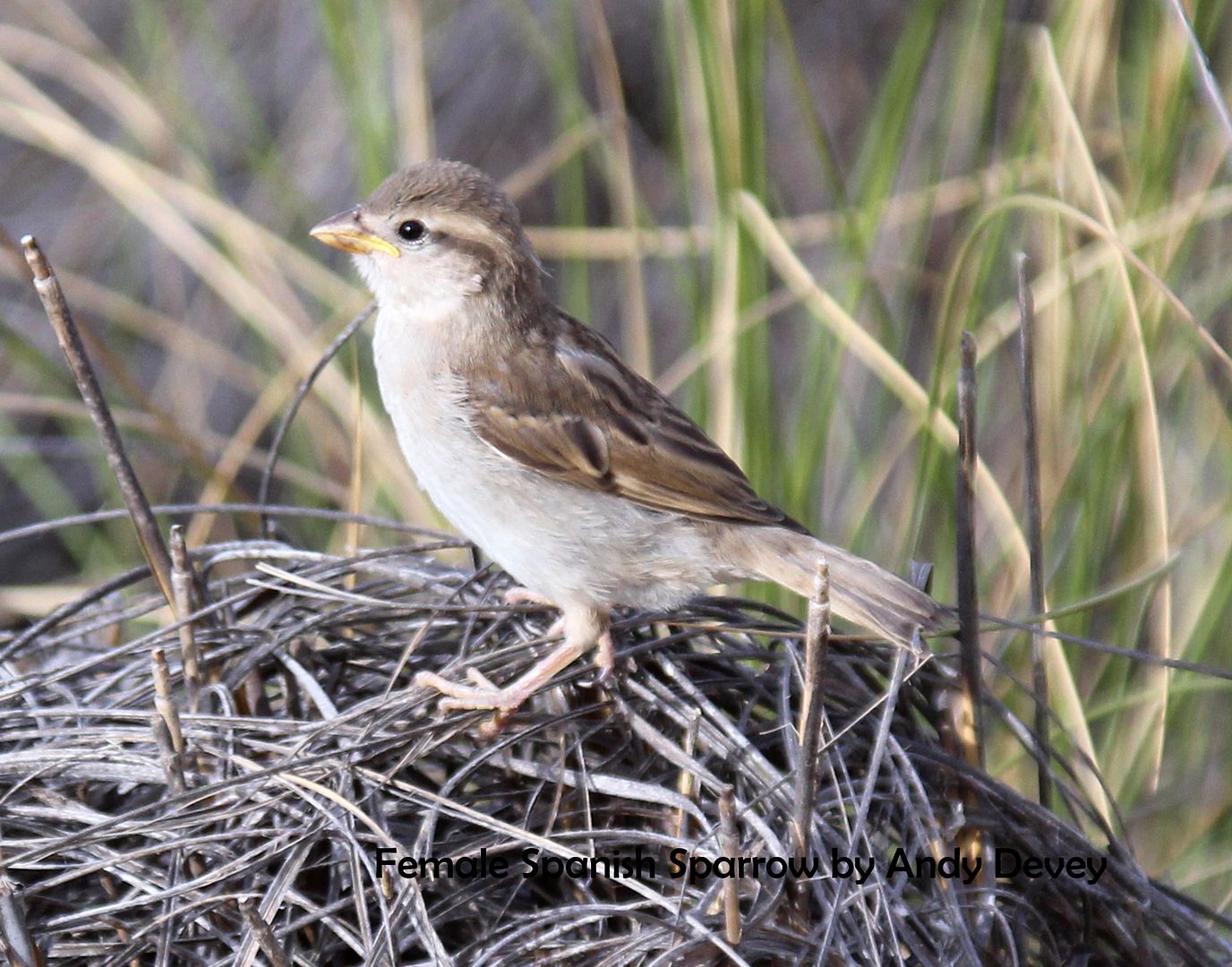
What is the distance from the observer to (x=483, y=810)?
6.84 ft

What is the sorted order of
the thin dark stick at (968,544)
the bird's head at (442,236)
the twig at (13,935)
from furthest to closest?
the bird's head at (442,236), the thin dark stick at (968,544), the twig at (13,935)

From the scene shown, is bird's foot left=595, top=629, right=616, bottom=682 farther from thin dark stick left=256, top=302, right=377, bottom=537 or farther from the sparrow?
thin dark stick left=256, top=302, right=377, bottom=537

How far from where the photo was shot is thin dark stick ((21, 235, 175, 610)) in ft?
6.64

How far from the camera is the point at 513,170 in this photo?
5.55 metres

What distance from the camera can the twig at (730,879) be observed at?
1.61 metres

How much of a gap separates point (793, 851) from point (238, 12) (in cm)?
477

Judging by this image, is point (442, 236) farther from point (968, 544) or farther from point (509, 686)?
point (968, 544)

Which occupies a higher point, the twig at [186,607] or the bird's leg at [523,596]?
the twig at [186,607]

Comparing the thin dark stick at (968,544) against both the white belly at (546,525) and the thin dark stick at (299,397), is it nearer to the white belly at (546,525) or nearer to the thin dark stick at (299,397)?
the white belly at (546,525)

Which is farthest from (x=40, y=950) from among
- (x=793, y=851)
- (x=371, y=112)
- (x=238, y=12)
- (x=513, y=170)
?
(x=238, y=12)

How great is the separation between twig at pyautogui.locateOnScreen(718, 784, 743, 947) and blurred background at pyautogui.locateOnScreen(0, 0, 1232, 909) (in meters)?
0.70

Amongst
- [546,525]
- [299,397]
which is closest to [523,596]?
[546,525]

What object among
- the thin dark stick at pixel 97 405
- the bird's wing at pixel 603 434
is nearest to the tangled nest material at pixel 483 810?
the thin dark stick at pixel 97 405

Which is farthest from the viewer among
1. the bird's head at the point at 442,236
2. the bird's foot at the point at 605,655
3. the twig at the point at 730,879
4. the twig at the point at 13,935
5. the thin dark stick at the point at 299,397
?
the bird's head at the point at 442,236
